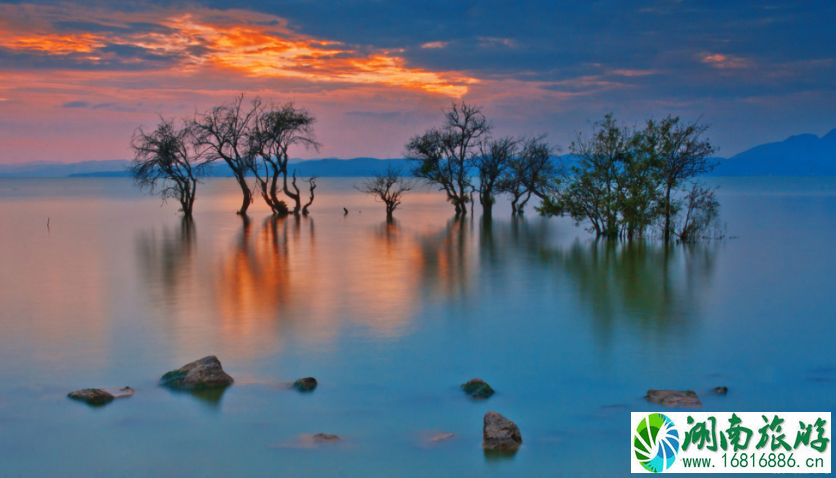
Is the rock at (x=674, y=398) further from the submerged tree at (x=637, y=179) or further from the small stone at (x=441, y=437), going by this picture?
the submerged tree at (x=637, y=179)

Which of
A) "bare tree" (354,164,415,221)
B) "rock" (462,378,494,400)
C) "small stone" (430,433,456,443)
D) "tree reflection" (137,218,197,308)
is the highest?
"bare tree" (354,164,415,221)

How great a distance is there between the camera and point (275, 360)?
9234mm

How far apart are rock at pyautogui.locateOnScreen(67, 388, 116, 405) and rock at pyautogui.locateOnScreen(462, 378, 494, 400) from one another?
4.12 m

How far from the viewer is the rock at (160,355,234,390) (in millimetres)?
8046

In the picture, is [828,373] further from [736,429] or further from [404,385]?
[404,385]

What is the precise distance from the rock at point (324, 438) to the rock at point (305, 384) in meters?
1.41

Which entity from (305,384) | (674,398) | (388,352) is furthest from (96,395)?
(674,398)

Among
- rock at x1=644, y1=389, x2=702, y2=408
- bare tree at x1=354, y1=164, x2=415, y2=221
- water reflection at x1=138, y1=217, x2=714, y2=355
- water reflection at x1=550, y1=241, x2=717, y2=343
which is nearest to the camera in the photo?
rock at x1=644, y1=389, x2=702, y2=408

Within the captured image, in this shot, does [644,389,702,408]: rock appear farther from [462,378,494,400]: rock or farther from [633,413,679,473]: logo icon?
[462,378,494,400]: rock

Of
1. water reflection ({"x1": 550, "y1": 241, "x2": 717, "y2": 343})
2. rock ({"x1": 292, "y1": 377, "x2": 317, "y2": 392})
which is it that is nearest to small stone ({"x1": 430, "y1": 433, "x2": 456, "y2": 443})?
rock ({"x1": 292, "y1": 377, "x2": 317, "y2": 392})

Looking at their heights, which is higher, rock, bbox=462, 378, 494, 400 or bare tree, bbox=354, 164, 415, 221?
bare tree, bbox=354, 164, 415, 221

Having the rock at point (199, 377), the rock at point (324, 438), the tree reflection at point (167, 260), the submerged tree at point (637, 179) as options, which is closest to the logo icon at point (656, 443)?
the rock at point (324, 438)

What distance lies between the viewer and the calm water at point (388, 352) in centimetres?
643

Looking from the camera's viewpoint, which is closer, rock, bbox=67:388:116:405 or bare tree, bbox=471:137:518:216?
rock, bbox=67:388:116:405
